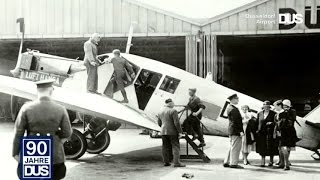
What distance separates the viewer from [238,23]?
765 inches

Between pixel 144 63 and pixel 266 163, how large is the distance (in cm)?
396

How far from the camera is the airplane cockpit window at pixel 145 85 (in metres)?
11.7

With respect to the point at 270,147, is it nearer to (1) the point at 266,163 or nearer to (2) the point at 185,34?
(1) the point at 266,163

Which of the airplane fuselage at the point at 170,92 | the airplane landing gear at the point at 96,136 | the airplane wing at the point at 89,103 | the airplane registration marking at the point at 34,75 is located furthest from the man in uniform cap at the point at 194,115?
the airplane registration marking at the point at 34,75

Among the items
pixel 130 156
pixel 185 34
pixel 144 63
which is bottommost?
pixel 130 156

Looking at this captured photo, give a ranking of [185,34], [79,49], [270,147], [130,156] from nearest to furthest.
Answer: [270,147] < [130,156] < [185,34] < [79,49]

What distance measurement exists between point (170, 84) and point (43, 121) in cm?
644

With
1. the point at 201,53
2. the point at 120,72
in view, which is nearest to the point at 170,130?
the point at 120,72

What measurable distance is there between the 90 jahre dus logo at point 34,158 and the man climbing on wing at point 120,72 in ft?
21.2

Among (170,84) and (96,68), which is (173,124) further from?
(96,68)

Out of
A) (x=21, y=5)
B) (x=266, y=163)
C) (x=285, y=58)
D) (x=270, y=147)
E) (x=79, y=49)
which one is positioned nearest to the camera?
(x=270, y=147)

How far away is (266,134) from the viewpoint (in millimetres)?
10562

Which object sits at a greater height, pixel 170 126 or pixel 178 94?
pixel 178 94

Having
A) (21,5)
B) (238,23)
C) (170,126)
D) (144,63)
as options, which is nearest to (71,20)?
(21,5)
